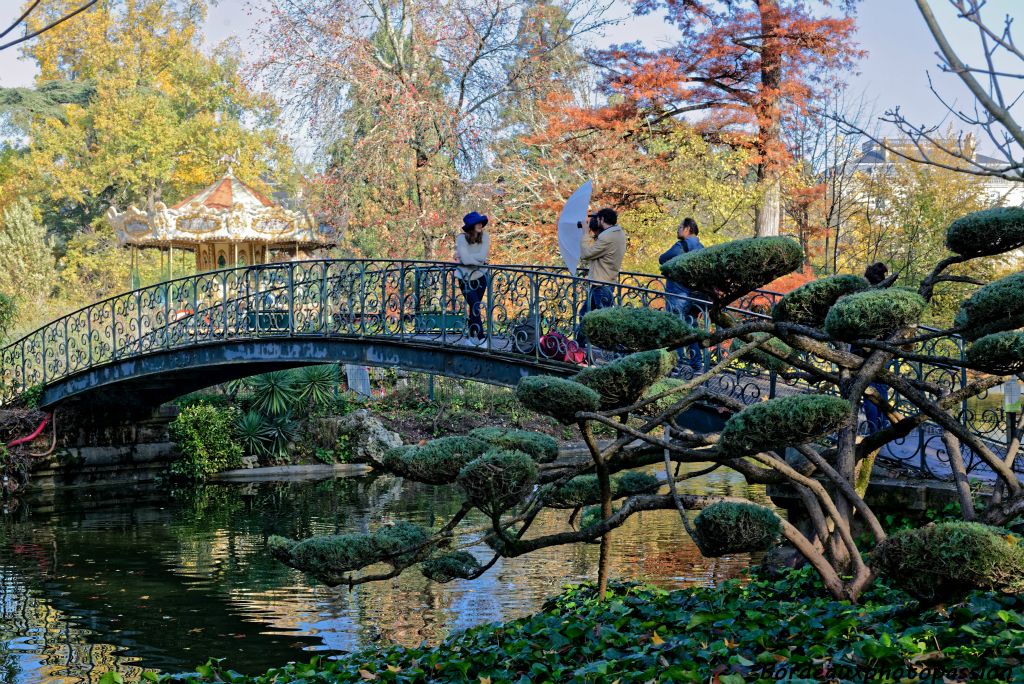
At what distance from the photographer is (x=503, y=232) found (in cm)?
2130

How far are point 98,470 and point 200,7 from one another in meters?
25.7

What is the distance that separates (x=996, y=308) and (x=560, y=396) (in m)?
2.18

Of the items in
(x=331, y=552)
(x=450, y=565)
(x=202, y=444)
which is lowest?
(x=450, y=565)

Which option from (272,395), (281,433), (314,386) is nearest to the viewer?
(281,433)

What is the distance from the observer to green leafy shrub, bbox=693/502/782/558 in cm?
577

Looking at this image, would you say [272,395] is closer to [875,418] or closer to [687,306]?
[687,306]

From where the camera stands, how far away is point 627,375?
6273 millimetres

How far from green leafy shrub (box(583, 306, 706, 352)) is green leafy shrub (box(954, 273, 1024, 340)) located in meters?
1.34

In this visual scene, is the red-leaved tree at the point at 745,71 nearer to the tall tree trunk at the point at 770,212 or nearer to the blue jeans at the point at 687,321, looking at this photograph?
the tall tree trunk at the point at 770,212

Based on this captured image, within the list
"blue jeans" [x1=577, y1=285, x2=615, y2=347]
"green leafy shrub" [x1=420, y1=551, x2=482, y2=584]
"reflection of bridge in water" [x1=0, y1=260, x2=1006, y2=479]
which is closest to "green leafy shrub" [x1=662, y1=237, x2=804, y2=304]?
"green leafy shrub" [x1=420, y1=551, x2=482, y2=584]

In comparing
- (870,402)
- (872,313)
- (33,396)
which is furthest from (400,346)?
(33,396)

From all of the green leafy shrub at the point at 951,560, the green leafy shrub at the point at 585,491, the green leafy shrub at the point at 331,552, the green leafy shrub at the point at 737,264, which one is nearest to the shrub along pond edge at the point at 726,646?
the green leafy shrub at the point at 951,560

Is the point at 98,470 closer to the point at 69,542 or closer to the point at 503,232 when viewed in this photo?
the point at 69,542

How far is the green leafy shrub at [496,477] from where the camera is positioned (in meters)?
5.67
